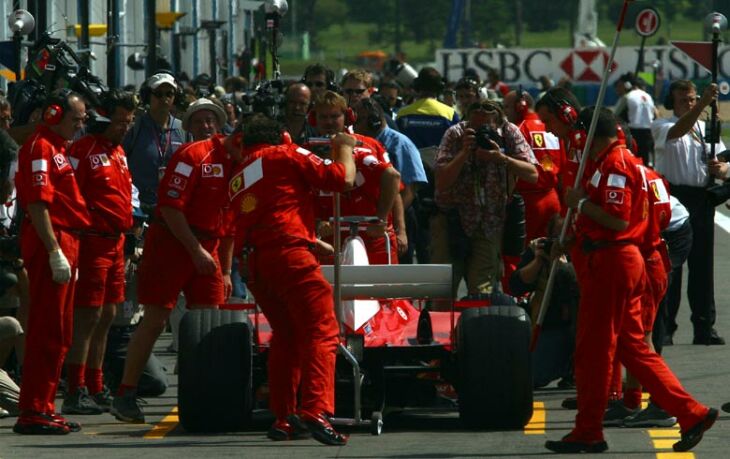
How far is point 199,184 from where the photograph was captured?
38.1 ft

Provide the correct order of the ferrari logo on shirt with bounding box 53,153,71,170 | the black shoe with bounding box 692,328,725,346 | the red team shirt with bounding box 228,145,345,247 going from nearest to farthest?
the red team shirt with bounding box 228,145,345,247
the ferrari logo on shirt with bounding box 53,153,71,170
the black shoe with bounding box 692,328,725,346

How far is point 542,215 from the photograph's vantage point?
1434cm

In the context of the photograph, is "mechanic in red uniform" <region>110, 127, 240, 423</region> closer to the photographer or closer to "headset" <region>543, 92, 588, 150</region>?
"headset" <region>543, 92, 588, 150</region>

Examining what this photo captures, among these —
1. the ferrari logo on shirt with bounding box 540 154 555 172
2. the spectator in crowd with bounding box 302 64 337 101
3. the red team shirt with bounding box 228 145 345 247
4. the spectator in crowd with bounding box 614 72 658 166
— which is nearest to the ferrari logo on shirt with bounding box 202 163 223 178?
the red team shirt with bounding box 228 145 345 247

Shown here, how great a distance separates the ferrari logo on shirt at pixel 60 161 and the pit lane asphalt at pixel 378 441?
144 centimetres

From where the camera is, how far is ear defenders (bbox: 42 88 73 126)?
433 inches

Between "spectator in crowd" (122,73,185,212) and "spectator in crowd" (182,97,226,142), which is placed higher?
"spectator in crowd" (182,97,226,142)

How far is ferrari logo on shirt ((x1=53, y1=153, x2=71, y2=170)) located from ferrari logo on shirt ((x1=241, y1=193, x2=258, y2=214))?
119cm

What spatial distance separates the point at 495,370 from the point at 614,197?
4.05 feet

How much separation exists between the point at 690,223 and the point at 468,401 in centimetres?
459

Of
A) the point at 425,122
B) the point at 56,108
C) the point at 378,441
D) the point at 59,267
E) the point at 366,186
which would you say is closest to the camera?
the point at 378,441

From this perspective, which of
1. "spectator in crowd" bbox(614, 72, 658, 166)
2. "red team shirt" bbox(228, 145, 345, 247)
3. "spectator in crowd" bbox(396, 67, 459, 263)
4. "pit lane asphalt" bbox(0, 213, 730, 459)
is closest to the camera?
"pit lane asphalt" bbox(0, 213, 730, 459)

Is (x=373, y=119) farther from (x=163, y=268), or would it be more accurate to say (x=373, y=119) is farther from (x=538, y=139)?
(x=163, y=268)

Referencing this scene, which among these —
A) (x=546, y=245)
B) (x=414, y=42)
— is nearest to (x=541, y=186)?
(x=546, y=245)
